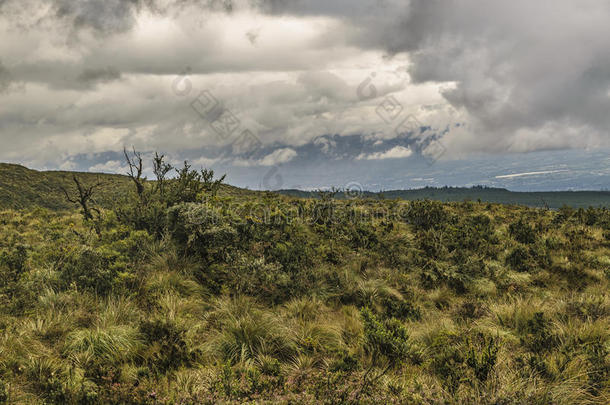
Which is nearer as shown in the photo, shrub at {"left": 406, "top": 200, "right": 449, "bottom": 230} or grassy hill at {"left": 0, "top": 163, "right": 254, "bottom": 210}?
shrub at {"left": 406, "top": 200, "right": 449, "bottom": 230}

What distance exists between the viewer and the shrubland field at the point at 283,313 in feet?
13.7

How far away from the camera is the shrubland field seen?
4168 mm

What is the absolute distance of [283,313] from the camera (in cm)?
680

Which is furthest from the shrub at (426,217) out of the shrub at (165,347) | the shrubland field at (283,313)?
the shrub at (165,347)

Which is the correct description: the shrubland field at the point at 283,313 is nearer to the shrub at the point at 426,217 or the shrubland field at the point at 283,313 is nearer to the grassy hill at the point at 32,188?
the shrub at the point at 426,217

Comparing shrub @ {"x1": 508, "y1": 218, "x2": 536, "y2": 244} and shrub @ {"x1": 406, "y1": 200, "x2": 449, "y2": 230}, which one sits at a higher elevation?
shrub @ {"x1": 406, "y1": 200, "x2": 449, "y2": 230}

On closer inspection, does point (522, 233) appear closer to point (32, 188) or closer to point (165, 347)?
point (165, 347)

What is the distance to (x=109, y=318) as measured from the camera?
5.68 metres

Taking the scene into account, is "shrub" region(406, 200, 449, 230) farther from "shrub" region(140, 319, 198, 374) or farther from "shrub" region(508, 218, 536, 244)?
"shrub" region(140, 319, 198, 374)

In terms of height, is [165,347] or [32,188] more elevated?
[32,188]

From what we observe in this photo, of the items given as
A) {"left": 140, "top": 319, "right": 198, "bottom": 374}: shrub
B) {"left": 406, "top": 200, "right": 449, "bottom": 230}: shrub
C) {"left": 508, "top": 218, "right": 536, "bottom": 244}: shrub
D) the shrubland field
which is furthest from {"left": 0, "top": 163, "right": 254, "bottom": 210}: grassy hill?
{"left": 140, "top": 319, "right": 198, "bottom": 374}: shrub

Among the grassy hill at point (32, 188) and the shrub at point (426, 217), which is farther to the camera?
the grassy hill at point (32, 188)

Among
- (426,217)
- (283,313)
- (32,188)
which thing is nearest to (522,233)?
(426,217)

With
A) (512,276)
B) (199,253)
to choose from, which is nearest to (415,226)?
(512,276)
